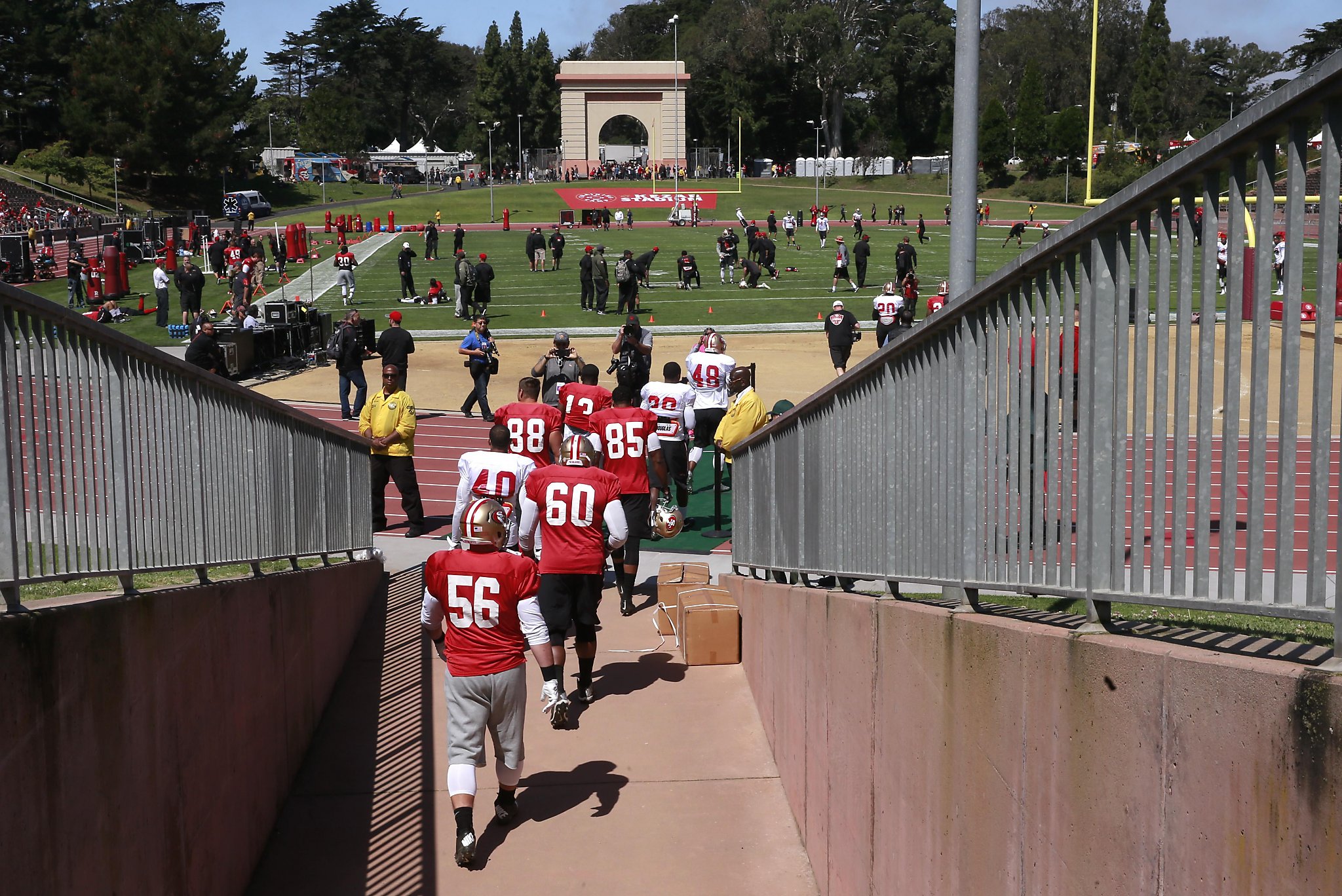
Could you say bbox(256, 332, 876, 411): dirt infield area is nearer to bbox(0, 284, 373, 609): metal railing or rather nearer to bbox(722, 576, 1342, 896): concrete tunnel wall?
bbox(0, 284, 373, 609): metal railing

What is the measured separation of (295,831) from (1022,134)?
77451mm

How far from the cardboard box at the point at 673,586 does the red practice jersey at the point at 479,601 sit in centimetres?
417

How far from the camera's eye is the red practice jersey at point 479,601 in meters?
6.78

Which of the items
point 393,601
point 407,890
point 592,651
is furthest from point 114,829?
point 393,601

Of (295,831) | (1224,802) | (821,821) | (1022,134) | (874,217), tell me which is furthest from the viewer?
(1022,134)

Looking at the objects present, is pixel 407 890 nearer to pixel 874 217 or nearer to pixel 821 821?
pixel 821 821

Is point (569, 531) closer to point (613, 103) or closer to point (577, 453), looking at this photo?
point (577, 453)

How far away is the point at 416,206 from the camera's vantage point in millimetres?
74125

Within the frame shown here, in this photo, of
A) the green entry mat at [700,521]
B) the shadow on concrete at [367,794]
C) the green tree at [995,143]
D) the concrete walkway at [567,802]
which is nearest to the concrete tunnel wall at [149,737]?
the shadow on concrete at [367,794]

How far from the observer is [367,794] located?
25.4ft

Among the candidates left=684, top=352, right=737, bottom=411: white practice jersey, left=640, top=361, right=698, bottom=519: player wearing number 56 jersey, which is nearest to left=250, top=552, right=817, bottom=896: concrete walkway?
left=640, top=361, right=698, bottom=519: player wearing number 56 jersey

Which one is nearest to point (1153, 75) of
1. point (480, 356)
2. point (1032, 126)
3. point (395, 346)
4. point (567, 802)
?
point (1032, 126)

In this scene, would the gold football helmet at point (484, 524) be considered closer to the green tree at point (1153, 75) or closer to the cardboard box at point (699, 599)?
the cardboard box at point (699, 599)

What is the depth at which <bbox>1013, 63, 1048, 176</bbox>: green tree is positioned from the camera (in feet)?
252
